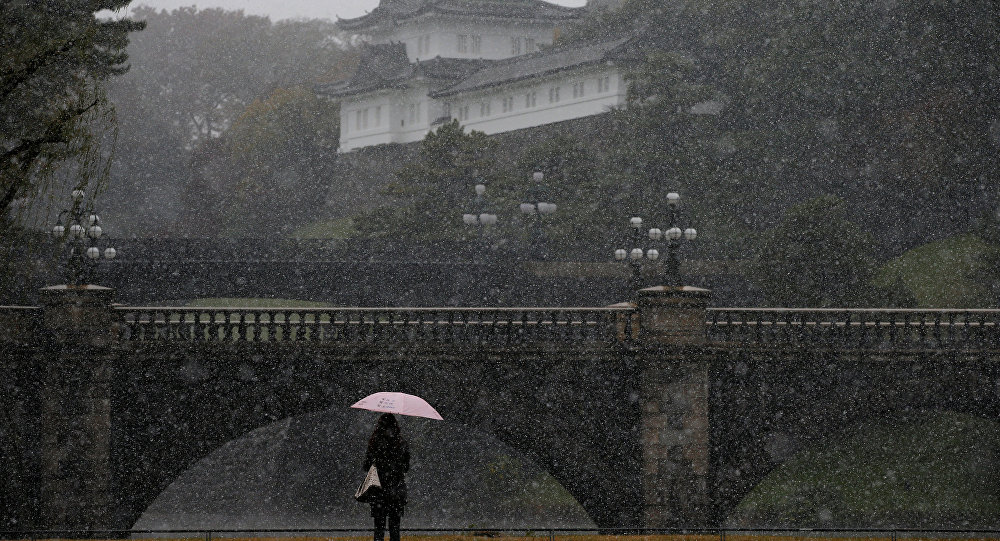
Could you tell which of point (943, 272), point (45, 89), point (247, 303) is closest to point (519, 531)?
point (45, 89)

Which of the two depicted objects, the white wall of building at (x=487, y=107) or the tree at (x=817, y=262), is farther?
the white wall of building at (x=487, y=107)

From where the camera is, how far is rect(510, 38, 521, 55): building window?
283ft

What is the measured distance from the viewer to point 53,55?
18391 mm

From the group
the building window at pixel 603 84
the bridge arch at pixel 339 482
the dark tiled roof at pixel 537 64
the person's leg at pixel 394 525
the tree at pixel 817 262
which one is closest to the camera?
the person's leg at pixel 394 525

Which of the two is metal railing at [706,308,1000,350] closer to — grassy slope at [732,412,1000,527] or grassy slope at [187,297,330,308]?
grassy slope at [732,412,1000,527]

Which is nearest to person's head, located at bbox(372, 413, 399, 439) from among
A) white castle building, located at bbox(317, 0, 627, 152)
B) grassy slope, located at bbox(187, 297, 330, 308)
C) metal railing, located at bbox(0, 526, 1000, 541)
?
metal railing, located at bbox(0, 526, 1000, 541)

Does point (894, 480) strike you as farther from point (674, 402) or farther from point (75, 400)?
point (75, 400)

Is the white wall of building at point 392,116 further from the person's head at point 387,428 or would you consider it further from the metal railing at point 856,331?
the person's head at point 387,428

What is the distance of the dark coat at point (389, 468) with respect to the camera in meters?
15.5

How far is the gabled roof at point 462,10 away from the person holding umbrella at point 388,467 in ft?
230

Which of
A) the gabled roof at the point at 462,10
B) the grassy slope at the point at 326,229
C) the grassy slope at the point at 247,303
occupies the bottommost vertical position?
the grassy slope at the point at 247,303

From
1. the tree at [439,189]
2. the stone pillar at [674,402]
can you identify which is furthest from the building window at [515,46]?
the stone pillar at [674,402]

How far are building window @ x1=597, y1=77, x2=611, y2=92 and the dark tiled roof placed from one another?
119 cm

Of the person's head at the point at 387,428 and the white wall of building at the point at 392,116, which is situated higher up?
the white wall of building at the point at 392,116
